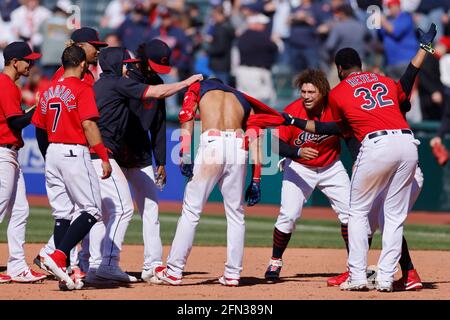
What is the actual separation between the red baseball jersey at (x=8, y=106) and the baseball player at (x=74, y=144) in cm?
56

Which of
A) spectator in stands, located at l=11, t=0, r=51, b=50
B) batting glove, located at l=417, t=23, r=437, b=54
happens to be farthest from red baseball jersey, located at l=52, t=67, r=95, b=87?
spectator in stands, located at l=11, t=0, r=51, b=50

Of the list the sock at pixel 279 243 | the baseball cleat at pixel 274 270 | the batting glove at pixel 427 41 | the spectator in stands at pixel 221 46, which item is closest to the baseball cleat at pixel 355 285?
the baseball cleat at pixel 274 270

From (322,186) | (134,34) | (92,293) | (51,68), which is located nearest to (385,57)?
(134,34)

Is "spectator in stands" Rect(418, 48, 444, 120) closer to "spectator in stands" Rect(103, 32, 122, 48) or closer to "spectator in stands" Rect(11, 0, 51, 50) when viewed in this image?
"spectator in stands" Rect(103, 32, 122, 48)

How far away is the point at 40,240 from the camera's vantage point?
13.0 metres

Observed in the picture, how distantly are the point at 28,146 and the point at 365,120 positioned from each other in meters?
11.9

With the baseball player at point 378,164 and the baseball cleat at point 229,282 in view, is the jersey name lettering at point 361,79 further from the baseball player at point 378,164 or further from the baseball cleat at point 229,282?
the baseball cleat at point 229,282

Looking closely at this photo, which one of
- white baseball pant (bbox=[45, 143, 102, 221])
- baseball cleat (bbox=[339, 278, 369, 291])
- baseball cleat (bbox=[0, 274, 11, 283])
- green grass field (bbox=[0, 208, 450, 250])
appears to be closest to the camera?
white baseball pant (bbox=[45, 143, 102, 221])

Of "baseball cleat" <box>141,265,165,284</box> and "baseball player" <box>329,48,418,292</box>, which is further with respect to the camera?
"baseball cleat" <box>141,265,165,284</box>

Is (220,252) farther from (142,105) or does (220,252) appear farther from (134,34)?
(134,34)

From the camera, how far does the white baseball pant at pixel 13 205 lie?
9.06m

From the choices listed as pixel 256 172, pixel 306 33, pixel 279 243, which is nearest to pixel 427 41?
pixel 256 172

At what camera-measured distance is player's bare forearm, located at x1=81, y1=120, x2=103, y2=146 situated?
27.3ft

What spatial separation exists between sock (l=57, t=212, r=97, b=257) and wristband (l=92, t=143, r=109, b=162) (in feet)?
1.66
